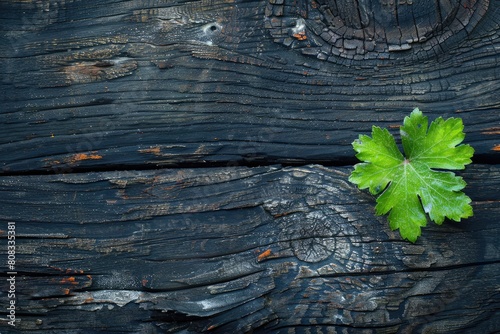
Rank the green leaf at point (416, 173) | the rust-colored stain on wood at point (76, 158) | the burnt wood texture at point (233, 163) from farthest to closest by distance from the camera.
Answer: the rust-colored stain on wood at point (76, 158), the burnt wood texture at point (233, 163), the green leaf at point (416, 173)

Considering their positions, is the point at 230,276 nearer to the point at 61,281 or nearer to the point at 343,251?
the point at 343,251

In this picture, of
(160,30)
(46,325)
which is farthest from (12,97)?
(46,325)

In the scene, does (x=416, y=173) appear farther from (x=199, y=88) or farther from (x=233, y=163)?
(x=199, y=88)

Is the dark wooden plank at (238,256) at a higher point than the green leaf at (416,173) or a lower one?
lower

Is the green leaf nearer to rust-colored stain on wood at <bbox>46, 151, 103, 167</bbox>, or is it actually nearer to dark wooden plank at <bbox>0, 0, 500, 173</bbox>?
dark wooden plank at <bbox>0, 0, 500, 173</bbox>

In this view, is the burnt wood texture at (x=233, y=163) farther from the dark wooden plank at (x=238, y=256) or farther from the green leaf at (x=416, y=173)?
the green leaf at (x=416, y=173)

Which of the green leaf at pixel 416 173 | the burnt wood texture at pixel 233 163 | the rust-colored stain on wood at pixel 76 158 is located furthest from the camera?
the rust-colored stain on wood at pixel 76 158

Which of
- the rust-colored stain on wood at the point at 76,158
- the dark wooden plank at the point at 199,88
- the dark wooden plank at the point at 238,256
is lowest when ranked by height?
the dark wooden plank at the point at 238,256

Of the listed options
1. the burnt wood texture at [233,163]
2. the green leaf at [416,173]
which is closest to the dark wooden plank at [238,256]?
the burnt wood texture at [233,163]

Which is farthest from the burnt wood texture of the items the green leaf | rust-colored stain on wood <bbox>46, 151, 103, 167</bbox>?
the green leaf

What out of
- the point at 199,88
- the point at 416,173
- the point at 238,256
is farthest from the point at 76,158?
the point at 416,173
